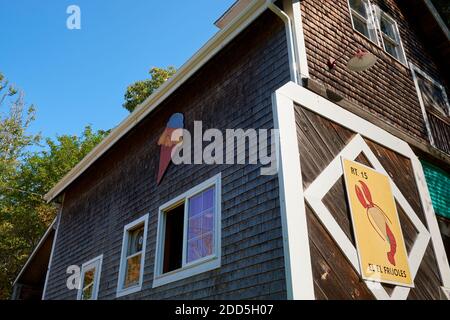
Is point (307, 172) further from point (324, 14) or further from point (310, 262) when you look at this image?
point (324, 14)

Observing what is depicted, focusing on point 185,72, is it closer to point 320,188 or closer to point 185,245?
point 185,245

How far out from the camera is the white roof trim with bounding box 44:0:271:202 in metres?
6.61

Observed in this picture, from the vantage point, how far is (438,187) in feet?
25.9

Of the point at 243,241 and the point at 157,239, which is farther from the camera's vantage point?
the point at 157,239

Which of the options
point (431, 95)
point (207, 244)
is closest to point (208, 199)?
point (207, 244)

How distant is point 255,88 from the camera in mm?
6543

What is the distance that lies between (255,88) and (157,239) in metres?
3.35

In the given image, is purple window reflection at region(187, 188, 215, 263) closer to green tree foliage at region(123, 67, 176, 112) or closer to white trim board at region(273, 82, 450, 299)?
white trim board at region(273, 82, 450, 299)

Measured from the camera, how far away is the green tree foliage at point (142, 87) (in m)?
26.9

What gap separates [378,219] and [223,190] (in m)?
2.33

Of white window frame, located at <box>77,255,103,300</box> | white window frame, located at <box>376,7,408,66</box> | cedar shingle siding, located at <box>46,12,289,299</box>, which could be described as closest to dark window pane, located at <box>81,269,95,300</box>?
white window frame, located at <box>77,255,103,300</box>

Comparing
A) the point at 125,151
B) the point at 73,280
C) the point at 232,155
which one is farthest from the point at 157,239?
the point at 73,280

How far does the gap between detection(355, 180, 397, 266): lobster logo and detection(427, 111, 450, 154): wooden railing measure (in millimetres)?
3913

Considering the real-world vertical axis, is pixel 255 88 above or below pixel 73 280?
above
